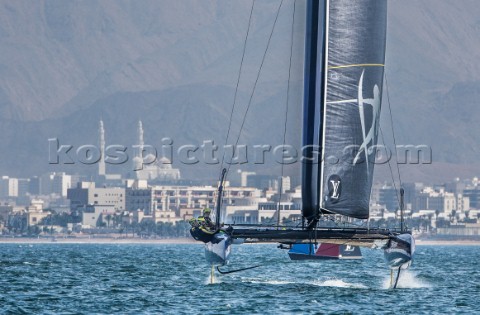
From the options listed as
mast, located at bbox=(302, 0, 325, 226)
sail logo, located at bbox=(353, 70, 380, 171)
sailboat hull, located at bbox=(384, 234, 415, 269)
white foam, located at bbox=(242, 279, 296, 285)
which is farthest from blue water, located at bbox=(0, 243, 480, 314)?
sail logo, located at bbox=(353, 70, 380, 171)

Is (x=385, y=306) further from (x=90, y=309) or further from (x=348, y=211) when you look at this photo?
(x=90, y=309)

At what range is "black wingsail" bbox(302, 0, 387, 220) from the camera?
50.5 meters

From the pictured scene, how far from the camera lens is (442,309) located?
166 feet

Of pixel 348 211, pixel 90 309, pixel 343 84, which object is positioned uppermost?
pixel 343 84

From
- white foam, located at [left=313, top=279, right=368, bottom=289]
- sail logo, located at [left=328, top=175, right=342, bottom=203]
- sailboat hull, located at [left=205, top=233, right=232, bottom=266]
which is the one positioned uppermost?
sail logo, located at [left=328, top=175, right=342, bottom=203]

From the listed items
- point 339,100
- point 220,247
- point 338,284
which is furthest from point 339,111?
point 338,284

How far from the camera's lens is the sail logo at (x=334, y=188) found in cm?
5075

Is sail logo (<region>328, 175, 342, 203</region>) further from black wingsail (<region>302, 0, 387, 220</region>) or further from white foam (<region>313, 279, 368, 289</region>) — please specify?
white foam (<region>313, 279, 368, 289</region>)

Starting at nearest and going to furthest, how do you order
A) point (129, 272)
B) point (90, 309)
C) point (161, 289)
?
1. point (90, 309)
2. point (161, 289)
3. point (129, 272)

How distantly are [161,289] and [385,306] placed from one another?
12485mm

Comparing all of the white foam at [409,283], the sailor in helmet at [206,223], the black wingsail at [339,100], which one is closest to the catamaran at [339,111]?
the black wingsail at [339,100]

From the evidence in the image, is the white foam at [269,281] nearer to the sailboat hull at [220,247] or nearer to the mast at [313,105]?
the sailboat hull at [220,247]

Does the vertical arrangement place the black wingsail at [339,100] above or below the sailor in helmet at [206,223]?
above

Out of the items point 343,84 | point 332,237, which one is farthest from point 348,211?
point 343,84
